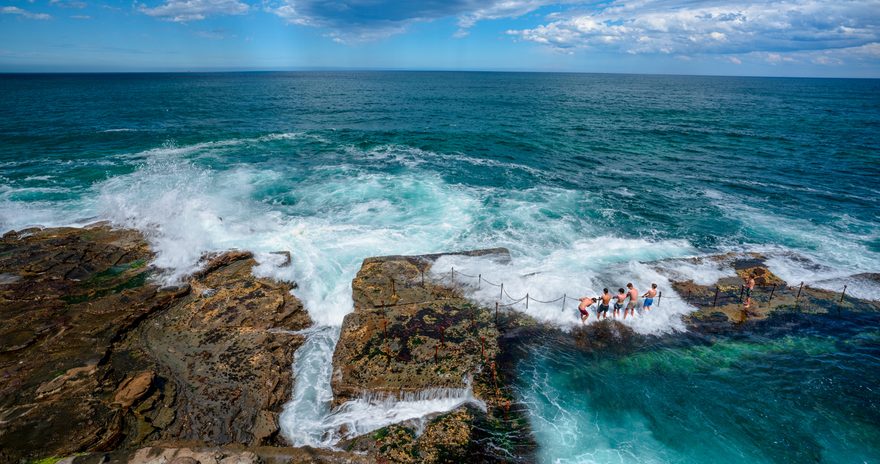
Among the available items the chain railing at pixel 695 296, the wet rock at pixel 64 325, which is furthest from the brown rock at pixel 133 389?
the chain railing at pixel 695 296

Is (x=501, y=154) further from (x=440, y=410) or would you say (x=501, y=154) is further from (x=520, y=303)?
(x=440, y=410)

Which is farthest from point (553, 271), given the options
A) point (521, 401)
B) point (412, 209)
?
point (412, 209)

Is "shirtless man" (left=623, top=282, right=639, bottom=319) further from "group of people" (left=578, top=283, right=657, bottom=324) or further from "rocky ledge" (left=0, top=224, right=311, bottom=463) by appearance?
"rocky ledge" (left=0, top=224, right=311, bottom=463)

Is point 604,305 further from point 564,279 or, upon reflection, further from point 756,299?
point 756,299

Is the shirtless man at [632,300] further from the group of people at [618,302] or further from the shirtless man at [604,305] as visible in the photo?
the shirtless man at [604,305]

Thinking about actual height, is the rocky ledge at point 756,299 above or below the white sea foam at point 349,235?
below

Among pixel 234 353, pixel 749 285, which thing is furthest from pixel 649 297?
pixel 234 353

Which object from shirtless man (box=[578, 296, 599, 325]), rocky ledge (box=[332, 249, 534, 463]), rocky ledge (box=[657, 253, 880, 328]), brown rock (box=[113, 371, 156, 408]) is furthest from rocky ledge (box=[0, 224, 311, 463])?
rocky ledge (box=[657, 253, 880, 328])
